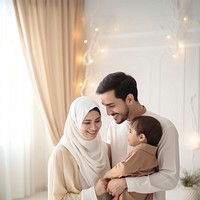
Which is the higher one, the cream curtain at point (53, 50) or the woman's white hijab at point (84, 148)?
the cream curtain at point (53, 50)

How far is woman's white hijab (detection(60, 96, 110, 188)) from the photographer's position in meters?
1.80

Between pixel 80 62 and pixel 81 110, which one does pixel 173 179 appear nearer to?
pixel 81 110

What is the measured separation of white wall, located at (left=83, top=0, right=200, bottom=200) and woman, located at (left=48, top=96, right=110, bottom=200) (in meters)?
1.67

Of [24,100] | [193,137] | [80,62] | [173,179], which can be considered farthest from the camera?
[80,62]

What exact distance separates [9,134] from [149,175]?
2.05m

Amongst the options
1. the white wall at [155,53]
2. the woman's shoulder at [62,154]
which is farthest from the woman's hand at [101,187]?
the white wall at [155,53]

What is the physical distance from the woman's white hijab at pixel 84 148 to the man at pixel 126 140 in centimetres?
10

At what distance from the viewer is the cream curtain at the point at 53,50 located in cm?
353

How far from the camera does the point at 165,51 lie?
11.3 ft

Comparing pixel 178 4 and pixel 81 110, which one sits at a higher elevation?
pixel 178 4

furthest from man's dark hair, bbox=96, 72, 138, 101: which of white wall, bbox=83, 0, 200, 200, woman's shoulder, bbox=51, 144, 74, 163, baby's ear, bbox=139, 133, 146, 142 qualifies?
white wall, bbox=83, 0, 200, 200

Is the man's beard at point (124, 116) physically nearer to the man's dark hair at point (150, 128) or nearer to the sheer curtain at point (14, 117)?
the man's dark hair at point (150, 128)

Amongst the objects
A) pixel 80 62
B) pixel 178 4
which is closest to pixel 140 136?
pixel 178 4

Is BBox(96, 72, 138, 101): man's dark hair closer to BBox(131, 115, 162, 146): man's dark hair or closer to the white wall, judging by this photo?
BBox(131, 115, 162, 146): man's dark hair
